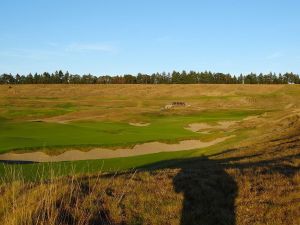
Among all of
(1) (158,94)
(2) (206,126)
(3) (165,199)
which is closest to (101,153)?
(3) (165,199)

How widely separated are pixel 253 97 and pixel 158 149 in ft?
301

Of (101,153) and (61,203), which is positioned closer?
(61,203)

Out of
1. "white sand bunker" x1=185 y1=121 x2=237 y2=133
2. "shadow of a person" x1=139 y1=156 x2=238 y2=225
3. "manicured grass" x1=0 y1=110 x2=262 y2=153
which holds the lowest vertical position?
"white sand bunker" x1=185 y1=121 x2=237 y2=133

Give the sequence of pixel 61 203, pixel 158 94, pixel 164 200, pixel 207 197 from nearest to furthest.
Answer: pixel 61 203
pixel 164 200
pixel 207 197
pixel 158 94

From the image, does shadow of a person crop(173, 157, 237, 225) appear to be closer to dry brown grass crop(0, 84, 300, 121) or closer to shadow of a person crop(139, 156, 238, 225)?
shadow of a person crop(139, 156, 238, 225)

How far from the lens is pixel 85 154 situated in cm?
3142

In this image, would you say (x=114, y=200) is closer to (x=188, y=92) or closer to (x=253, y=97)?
(x=253, y=97)

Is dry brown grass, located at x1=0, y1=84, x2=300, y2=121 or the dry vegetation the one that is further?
dry brown grass, located at x1=0, y1=84, x2=300, y2=121

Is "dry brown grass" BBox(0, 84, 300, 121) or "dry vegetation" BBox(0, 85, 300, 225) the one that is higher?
"dry vegetation" BBox(0, 85, 300, 225)

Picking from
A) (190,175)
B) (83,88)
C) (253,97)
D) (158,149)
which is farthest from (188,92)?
(190,175)

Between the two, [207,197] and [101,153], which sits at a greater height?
[207,197]

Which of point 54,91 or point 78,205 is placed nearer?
point 78,205

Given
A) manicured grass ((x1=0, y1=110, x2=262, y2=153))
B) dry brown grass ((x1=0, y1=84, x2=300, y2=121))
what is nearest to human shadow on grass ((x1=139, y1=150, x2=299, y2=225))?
manicured grass ((x1=0, y1=110, x2=262, y2=153))

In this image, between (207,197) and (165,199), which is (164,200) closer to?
(165,199)
